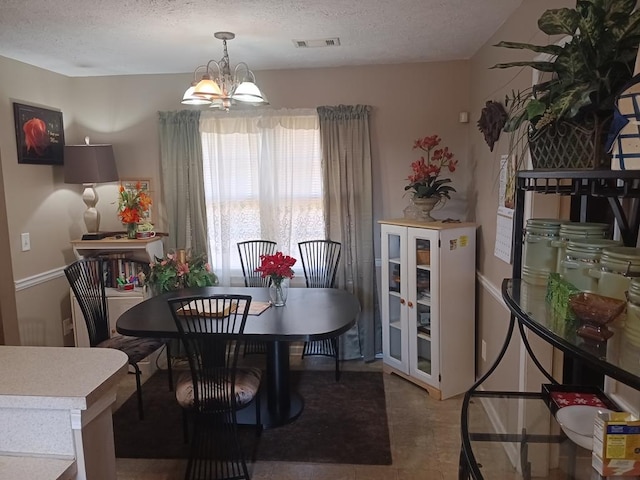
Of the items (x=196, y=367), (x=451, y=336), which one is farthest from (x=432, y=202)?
(x=196, y=367)

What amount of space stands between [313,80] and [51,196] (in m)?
2.35

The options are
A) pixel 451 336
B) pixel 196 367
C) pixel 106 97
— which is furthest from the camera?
pixel 106 97

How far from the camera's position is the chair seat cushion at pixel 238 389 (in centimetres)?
241

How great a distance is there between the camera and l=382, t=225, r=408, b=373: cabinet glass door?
3449 mm

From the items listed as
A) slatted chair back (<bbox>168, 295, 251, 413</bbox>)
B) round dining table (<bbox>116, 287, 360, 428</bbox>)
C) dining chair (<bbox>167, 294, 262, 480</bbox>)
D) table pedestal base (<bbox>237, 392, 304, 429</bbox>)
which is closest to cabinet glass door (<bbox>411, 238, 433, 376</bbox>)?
round dining table (<bbox>116, 287, 360, 428</bbox>)

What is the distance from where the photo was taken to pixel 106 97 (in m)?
4.03

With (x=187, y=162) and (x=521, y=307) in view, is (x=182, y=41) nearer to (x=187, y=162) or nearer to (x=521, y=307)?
(x=187, y=162)

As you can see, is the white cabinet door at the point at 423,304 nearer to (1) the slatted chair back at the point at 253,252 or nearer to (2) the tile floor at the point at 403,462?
(2) the tile floor at the point at 403,462

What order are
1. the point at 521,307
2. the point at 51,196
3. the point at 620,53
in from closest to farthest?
1. the point at 620,53
2. the point at 521,307
3. the point at 51,196

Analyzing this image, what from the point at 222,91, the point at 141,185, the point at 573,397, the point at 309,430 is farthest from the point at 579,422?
the point at 141,185

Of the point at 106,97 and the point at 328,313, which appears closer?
the point at 328,313

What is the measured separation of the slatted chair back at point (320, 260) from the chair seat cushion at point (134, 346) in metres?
1.28

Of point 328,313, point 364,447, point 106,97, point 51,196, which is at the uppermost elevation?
point 106,97

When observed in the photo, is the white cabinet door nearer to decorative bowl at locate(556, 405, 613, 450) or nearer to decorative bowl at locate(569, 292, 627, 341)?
decorative bowl at locate(556, 405, 613, 450)
